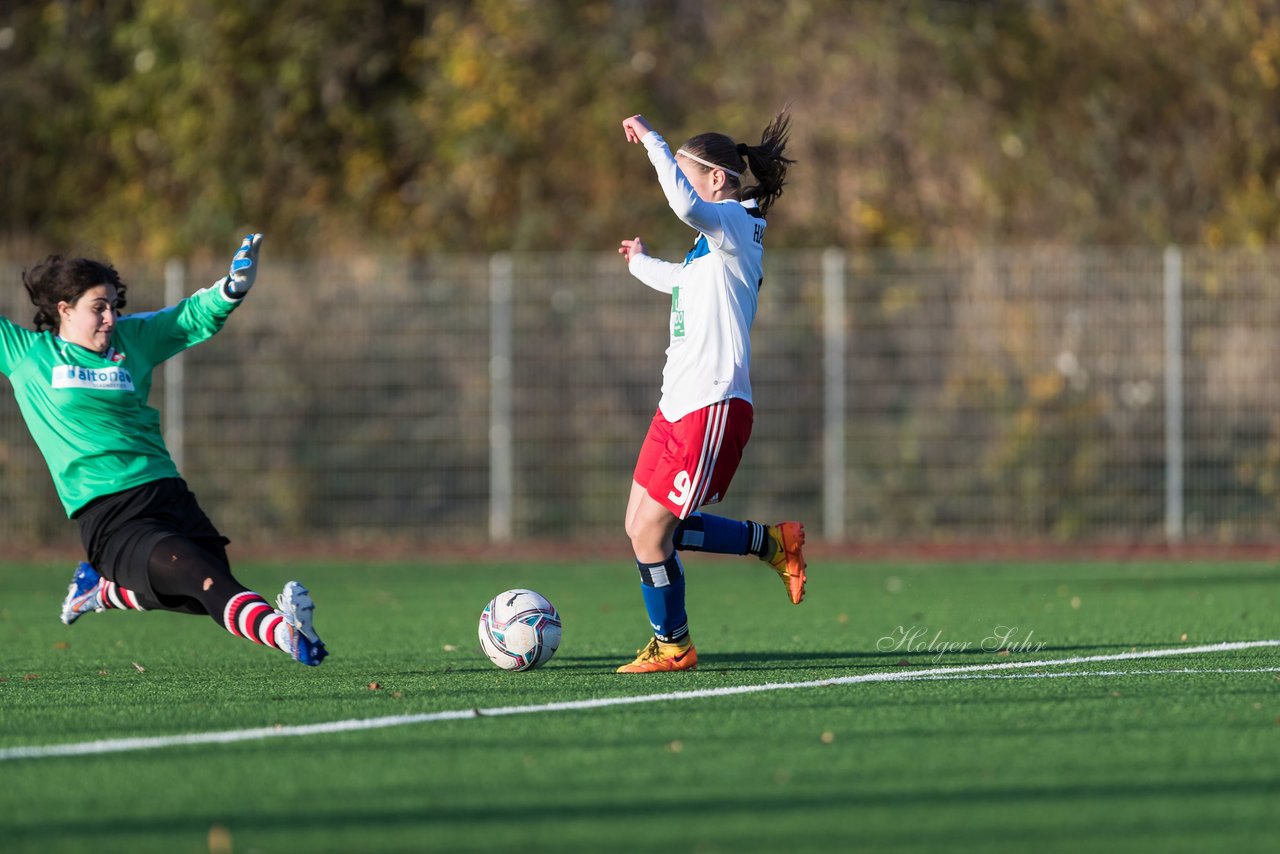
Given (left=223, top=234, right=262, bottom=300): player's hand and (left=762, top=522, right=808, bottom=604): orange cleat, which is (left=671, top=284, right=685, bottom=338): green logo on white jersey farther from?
(left=223, top=234, right=262, bottom=300): player's hand

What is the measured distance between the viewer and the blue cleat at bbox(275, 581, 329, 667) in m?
6.32

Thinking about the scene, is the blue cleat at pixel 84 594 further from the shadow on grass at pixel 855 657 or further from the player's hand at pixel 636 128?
the player's hand at pixel 636 128

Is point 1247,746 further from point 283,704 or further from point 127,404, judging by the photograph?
point 127,404

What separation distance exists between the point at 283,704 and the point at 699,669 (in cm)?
176

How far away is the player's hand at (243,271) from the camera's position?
709 cm

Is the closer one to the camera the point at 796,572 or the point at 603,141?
the point at 796,572

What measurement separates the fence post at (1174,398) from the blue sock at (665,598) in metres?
9.73

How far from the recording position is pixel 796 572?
7309mm

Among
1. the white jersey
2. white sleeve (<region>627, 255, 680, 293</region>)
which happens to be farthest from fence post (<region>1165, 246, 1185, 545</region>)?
the white jersey

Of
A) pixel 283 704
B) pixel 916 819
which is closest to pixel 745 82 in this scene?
pixel 283 704

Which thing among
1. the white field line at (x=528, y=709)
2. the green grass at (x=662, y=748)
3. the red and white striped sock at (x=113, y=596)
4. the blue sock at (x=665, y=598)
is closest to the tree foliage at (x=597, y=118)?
the green grass at (x=662, y=748)

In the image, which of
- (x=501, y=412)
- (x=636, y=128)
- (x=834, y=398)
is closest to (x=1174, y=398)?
(x=834, y=398)

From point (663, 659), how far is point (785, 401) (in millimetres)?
9318

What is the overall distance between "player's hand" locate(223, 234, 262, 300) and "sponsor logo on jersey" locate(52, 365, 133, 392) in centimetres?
51
